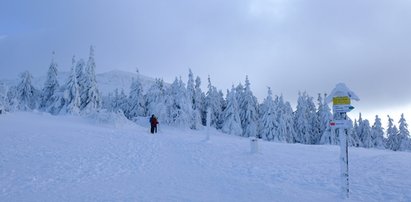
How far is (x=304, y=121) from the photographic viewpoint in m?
71.9

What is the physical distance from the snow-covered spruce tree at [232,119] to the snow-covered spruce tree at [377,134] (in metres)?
29.3

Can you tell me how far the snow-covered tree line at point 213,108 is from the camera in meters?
57.9

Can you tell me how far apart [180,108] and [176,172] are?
46981 millimetres

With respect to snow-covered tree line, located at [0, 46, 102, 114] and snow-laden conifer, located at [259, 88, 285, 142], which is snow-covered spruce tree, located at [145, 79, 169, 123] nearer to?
snow-covered tree line, located at [0, 46, 102, 114]

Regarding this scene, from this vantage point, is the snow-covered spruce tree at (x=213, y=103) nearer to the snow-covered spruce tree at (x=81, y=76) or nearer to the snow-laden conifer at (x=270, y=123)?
the snow-laden conifer at (x=270, y=123)

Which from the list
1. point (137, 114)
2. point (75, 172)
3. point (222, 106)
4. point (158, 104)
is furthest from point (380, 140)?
point (75, 172)

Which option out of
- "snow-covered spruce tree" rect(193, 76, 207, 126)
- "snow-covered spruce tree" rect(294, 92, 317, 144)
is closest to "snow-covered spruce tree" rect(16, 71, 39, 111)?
"snow-covered spruce tree" rect(193, 76, 207, 126)

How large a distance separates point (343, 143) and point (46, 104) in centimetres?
6293

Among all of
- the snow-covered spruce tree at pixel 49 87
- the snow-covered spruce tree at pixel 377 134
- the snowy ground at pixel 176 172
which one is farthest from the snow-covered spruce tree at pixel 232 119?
the snowy ground at pixel 176 172

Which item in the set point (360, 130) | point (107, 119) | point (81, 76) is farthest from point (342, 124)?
point (360, 130)

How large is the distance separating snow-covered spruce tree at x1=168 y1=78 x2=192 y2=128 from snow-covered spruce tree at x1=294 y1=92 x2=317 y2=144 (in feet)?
78.7

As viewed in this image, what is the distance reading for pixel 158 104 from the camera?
60.9 metres

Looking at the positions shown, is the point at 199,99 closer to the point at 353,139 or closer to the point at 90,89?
the point at 90,89

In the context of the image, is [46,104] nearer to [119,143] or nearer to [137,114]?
[137,114]
